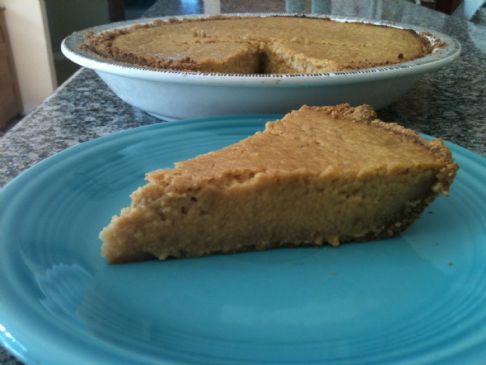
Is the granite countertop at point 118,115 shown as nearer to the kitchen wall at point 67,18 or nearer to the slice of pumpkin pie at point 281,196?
the slice of pumpkin pie at point 281,196

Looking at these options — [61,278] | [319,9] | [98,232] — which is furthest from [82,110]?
[319,9]

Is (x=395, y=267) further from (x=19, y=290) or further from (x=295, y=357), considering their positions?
(x=19, y=290)

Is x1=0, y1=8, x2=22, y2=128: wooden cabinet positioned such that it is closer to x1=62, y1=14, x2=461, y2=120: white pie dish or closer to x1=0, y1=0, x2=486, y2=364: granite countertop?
x1=0, y1=0, x2=486, y2=364: granite countertop

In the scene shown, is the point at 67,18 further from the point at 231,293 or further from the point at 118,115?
the point at 231,293

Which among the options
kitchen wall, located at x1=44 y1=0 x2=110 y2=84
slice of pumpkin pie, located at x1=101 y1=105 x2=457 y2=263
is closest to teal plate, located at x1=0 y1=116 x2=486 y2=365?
slice of pumpkin pie, located at x1=101 y1=105 x2=457 y2=263

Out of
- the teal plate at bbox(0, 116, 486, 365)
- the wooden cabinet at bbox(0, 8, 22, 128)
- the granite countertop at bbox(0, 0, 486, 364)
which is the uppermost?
the teal plate at bbox(0, 116, 486, 365)
